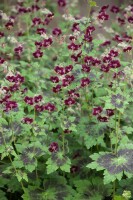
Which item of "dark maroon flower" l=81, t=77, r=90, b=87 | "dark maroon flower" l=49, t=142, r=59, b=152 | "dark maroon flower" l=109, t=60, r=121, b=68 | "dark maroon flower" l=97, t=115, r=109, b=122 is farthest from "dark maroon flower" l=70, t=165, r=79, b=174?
"dark maroon flower" l=109, t=60, r=121, b=68

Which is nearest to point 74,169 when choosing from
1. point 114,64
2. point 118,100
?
point 118,100

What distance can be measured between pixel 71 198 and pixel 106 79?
1907mm

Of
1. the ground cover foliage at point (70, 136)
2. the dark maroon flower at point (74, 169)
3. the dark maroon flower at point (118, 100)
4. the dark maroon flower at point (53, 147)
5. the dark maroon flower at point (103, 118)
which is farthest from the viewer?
the dark maroon flower at point (74, 169)

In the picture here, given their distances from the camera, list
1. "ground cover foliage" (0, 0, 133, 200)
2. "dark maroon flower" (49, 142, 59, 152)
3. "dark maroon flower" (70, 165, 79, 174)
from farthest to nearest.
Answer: "dark maroon flower" (70, 165, 79, 174) → "dark maroon flower" (49, 142, 59, 152) → "ground cover foliage" (0, 0, 133, 200)

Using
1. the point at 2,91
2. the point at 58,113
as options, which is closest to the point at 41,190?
the point at 58,113

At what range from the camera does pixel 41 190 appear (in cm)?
461

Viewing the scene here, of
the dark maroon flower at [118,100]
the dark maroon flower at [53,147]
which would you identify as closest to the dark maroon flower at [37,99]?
the dark maroon flower at [53,147]

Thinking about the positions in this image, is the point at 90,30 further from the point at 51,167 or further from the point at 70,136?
the point at 51,167

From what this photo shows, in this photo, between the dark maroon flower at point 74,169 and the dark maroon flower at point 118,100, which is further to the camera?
the dark maroon flower at point 74,169

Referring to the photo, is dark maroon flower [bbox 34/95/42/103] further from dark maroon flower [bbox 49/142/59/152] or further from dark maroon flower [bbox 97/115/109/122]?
dark maroon flower [bbox 97/115/109/122]

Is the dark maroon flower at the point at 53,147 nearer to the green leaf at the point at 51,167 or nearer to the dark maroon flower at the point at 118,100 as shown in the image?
the green leaf at the point at 51,167

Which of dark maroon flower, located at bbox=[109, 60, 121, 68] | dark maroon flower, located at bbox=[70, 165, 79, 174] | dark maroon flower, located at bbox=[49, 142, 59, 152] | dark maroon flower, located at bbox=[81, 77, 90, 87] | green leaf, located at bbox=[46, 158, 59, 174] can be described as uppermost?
dark maroon flower, located at bbox=[109, 60, 121, 68]

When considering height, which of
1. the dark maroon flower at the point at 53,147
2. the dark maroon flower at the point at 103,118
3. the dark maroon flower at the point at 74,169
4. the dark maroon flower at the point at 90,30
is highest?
the dark maroon flower at the point at 90,30

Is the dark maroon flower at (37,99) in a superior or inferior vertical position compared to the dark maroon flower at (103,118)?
superior
